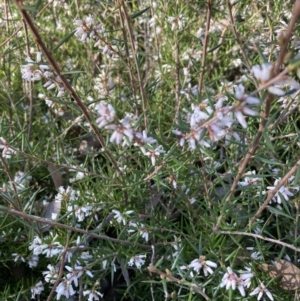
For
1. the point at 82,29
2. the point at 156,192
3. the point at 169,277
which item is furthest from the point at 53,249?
the point at 82,29

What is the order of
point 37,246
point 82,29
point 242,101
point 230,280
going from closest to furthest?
1. point 242,101
2. point 230,280
3. point 82,29
4. point 37,246

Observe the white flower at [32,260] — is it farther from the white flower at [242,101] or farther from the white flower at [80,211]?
the white flower at [242,101]

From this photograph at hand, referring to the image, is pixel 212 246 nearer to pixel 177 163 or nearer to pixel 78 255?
pixel 177 163

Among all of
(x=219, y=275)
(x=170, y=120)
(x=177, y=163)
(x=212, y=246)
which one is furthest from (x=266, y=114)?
(x=170, y=120)

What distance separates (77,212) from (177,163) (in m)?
0.57

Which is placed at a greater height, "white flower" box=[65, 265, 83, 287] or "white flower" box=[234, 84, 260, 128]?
"white flower" box=[234, 84, 260, 128]

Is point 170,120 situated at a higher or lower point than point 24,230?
higher

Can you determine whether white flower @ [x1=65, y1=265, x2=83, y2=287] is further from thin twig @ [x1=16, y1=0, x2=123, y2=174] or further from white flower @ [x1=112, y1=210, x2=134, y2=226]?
thin twig @ [x1=16, y1=0, x2=123, y2=174]

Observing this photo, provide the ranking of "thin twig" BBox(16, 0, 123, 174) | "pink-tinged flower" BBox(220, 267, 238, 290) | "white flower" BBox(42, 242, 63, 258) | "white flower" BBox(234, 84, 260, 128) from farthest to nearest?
"white flower" BBox(42, 242, 63, 258) → "pink-tinged flower" BBox(220, 267, 238, 290) → "thin twig" BBox(16, 0, 123, 174) → "white flower" BBox(234, 84, 260, 128)

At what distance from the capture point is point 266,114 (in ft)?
3.89

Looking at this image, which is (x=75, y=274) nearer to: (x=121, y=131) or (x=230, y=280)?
(x=230, y=280)

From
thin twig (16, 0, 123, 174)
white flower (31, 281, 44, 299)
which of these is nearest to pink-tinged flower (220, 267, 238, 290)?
thin twig (16, 0, 123, 174)


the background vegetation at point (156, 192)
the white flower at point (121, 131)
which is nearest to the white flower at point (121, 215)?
the background vegetation at point (156, 192)

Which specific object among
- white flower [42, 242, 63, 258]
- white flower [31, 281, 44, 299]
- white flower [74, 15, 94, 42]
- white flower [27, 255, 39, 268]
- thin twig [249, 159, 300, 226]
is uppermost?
white flower [74, 15, 94, 42]
